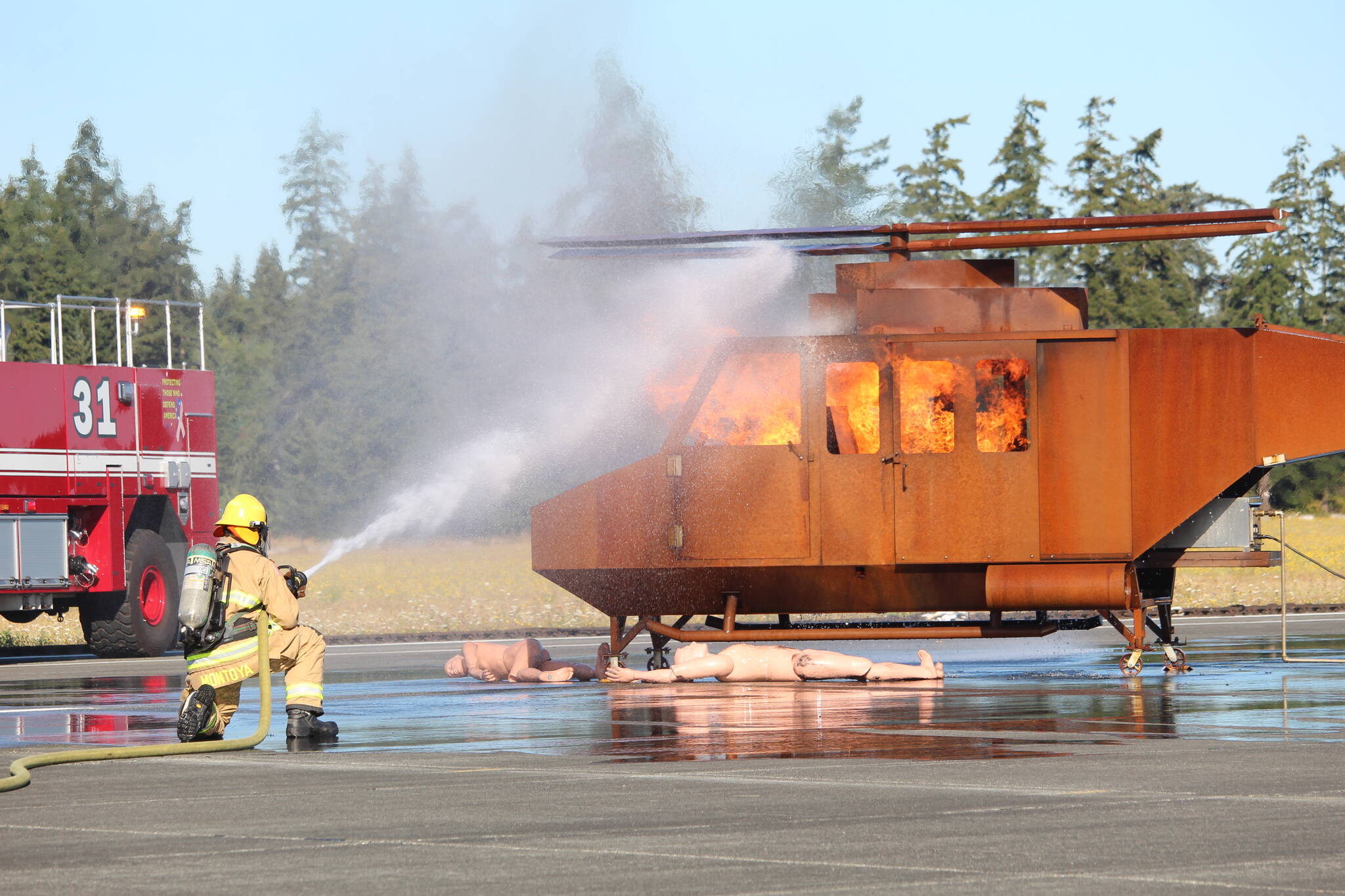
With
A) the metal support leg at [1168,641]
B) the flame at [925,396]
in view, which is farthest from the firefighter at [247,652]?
the metal support leg at [1168,641]

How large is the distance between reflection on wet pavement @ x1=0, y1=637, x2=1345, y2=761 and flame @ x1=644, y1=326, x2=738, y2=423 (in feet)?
7.85

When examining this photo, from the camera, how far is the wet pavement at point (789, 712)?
10328 mm

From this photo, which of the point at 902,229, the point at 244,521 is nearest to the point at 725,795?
the point at 244,521

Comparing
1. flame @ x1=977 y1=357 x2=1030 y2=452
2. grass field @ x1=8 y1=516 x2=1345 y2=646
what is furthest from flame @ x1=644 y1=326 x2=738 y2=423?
grass field @ x1=8 y1=516 x2=1345 y2=646

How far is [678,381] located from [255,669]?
215 inches

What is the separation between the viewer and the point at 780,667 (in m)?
15.3

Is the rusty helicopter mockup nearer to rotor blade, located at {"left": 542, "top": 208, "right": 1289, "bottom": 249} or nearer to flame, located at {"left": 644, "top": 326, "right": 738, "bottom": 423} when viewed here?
rotor blade, located at {"left": 542, "top": 208, "right": 1289, "bottom": 249}

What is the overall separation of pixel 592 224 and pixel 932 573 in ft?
18.4

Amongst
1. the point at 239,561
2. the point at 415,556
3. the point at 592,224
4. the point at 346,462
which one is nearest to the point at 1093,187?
the point at 346,462

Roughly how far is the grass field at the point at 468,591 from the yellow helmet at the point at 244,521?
47.2 feet

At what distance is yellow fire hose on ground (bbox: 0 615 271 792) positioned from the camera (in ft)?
30.1

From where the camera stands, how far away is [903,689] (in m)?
14.4

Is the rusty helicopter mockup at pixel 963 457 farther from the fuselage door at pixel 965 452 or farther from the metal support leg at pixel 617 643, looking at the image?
the metal support leg at pixel 617 643

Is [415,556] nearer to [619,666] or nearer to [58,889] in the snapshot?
[619,666]
